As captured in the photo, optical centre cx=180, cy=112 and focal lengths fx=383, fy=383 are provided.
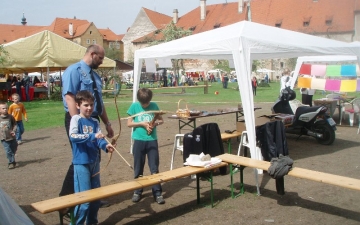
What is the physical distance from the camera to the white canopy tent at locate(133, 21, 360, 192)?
18.8 feet

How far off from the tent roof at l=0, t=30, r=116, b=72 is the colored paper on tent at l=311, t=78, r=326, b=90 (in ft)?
50.3

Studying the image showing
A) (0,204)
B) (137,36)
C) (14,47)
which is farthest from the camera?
(137,36)

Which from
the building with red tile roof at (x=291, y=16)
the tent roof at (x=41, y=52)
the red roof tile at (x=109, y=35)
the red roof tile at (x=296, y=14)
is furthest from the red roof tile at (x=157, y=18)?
the tent roof at (x=41, y=52)

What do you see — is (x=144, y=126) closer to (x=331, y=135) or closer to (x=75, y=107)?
(x=75, y=107)

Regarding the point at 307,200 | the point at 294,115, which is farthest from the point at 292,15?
the point at 307,200

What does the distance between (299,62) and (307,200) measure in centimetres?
820

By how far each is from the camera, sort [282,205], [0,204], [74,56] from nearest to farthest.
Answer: [0,204]
[282,205]
[74,56]

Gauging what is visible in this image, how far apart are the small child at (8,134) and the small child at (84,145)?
3741mm

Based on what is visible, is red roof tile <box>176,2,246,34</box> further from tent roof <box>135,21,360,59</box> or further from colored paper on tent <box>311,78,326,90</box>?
tent roof <box>135,21,360,59</box>

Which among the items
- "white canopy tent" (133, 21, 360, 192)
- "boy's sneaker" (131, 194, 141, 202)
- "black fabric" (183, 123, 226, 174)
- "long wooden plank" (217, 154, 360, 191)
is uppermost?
"white canopy tent" (133, 21, 360, 192)

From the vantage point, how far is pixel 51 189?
228 inches

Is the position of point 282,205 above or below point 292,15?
below

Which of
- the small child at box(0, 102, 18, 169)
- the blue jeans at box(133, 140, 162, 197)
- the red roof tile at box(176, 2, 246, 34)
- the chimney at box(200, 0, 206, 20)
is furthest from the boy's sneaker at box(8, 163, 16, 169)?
the chimney at box(200, 0, 206, 20)

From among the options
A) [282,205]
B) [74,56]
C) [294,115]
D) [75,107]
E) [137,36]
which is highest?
[137,36]
